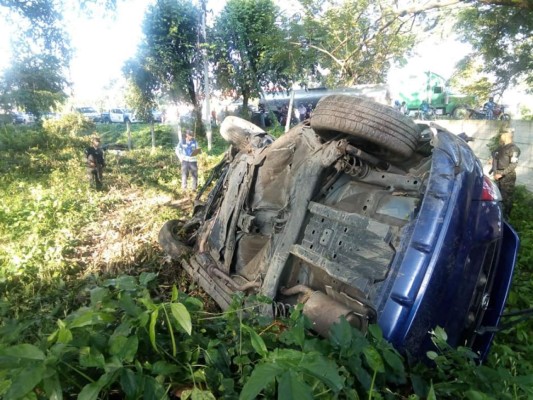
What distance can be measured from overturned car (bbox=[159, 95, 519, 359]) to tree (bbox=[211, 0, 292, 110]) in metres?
12.6

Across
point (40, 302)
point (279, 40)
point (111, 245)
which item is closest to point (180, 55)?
point (279, 40)

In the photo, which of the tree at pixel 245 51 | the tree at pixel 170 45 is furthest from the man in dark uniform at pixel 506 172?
the tree at pixel 170 45

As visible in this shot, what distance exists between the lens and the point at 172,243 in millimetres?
3682

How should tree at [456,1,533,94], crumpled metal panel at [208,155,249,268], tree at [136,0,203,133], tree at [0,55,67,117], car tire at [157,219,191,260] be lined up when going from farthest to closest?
tree at [136,0,203,133], tree at [0,55,67,117], tree at [456,1,533,94], car tire at [157,219,191,260], crumpled metal panel at [208,155,249,268]

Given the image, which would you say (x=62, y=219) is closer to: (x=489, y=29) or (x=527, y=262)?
(x=527, y=262)

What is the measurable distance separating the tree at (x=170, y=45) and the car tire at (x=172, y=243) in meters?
12.5

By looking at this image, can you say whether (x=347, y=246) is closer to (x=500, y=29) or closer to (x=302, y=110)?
(x=500, y=29)

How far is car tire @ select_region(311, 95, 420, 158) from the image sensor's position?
2.04 meters

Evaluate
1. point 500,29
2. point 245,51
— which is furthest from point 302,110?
point 500,29

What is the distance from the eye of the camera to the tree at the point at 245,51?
14898mm

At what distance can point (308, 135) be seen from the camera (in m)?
2.66

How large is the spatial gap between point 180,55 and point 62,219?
11.9m

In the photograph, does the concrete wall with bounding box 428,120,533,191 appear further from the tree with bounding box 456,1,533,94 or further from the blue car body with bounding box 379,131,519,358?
the blue car body with bounding box 379,131,519,358

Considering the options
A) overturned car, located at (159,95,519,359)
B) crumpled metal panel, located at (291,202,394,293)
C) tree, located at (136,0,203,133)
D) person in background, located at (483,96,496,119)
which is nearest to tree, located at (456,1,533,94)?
person in background, located at (483,96,496,119)
